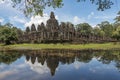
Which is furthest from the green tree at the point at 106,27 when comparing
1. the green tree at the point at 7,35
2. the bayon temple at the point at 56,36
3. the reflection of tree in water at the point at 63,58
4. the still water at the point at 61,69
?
the still water at the point at 61,69

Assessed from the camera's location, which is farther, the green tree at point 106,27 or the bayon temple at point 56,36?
the green tree at point 106,27

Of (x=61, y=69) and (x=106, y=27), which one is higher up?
(x=106, y=27)

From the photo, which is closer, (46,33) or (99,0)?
(99,0)

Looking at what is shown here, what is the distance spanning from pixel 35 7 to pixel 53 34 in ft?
284

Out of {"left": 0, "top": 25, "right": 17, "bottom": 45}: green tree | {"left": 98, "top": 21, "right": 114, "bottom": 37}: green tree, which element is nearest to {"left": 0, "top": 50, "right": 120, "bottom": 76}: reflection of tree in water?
{"left": 0, "top": 25, "right": 17, "bottom": 45}: green tree

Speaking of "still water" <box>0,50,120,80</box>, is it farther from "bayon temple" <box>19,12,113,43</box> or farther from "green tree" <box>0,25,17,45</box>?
"green tree" <box>0,25,17,45</box>

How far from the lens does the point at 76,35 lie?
10481cm

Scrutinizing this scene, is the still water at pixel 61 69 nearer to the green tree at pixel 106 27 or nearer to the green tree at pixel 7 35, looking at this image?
the green tree at pixel 7 35

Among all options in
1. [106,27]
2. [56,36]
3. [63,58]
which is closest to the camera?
[63,58]

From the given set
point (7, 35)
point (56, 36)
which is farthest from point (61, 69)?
point (7, 35)

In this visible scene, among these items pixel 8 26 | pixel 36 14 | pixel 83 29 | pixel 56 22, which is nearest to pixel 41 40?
pixel 56 22

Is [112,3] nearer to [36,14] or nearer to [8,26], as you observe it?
[36,14]

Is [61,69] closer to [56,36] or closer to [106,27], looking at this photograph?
[56,36]

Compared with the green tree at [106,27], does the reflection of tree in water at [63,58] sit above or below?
below
